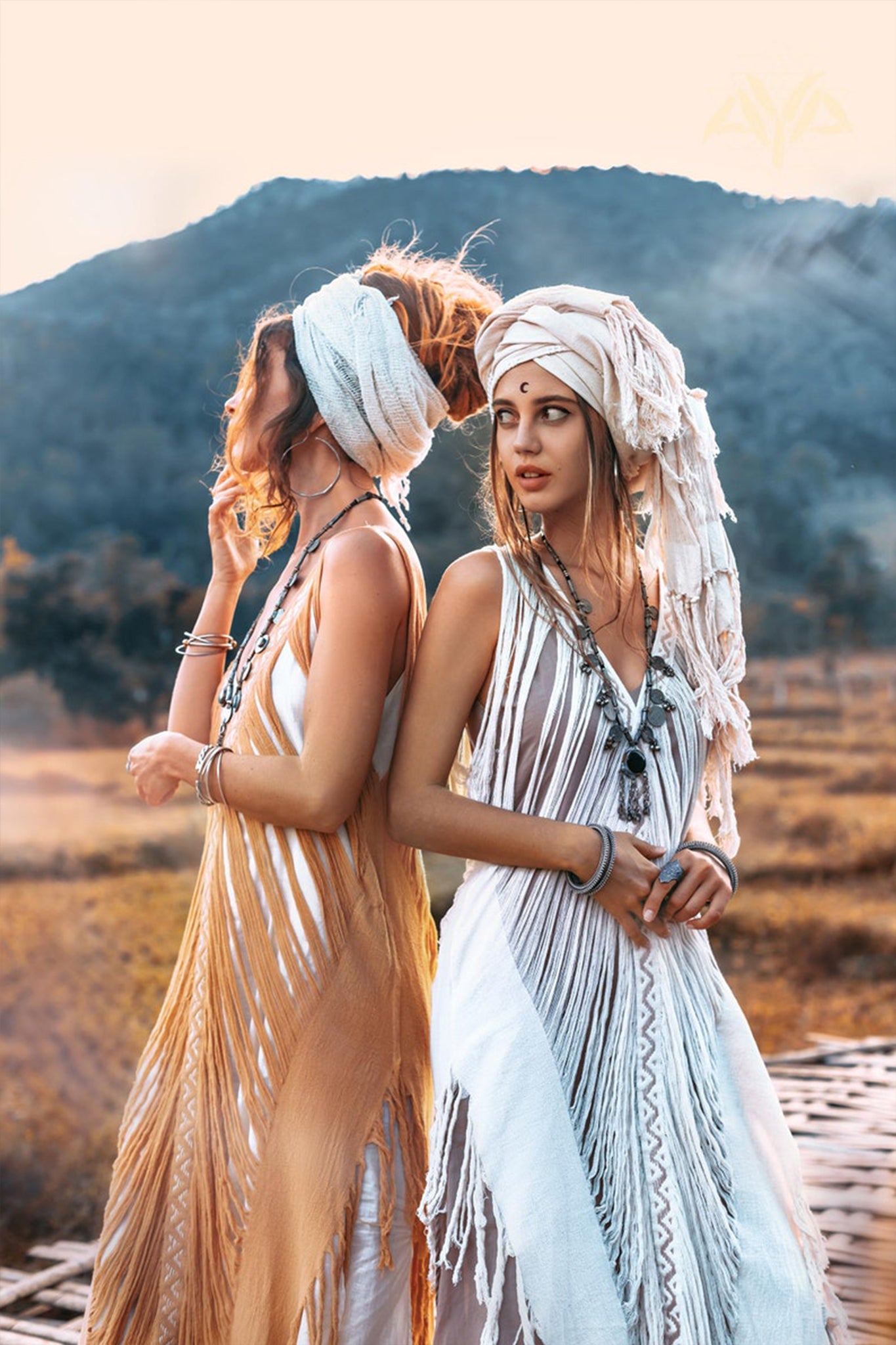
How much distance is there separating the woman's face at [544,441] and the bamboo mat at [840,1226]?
1.88m

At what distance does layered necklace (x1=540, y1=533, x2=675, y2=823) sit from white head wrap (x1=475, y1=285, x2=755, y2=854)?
0.07 metres

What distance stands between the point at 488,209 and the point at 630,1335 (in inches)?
223

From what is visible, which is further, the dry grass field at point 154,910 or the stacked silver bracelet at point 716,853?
the dry grass field at point 154,910

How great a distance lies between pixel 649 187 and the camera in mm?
6543

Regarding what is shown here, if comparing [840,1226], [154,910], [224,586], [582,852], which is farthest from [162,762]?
[154,910]

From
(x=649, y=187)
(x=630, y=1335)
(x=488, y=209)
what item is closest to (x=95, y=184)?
(x=488, y=209)

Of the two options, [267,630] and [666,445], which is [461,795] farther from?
[666,445]

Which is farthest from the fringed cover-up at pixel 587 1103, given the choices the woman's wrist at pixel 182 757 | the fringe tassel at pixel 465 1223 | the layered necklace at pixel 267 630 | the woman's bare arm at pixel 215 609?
the woman's bare arm at pixel 215 609

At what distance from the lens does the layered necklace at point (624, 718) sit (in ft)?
5.96

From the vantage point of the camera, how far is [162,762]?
1944mm

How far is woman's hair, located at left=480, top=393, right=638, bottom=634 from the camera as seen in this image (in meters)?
1.86

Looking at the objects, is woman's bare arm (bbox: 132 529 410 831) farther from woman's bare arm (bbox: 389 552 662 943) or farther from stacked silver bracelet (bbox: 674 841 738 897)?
stacked silver bracelet (bbox: 674 841 738 897)

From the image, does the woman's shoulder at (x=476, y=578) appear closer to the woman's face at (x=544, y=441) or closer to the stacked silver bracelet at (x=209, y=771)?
the woman's face at (x=544, y=441)

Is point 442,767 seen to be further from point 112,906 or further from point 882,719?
point 882,719
